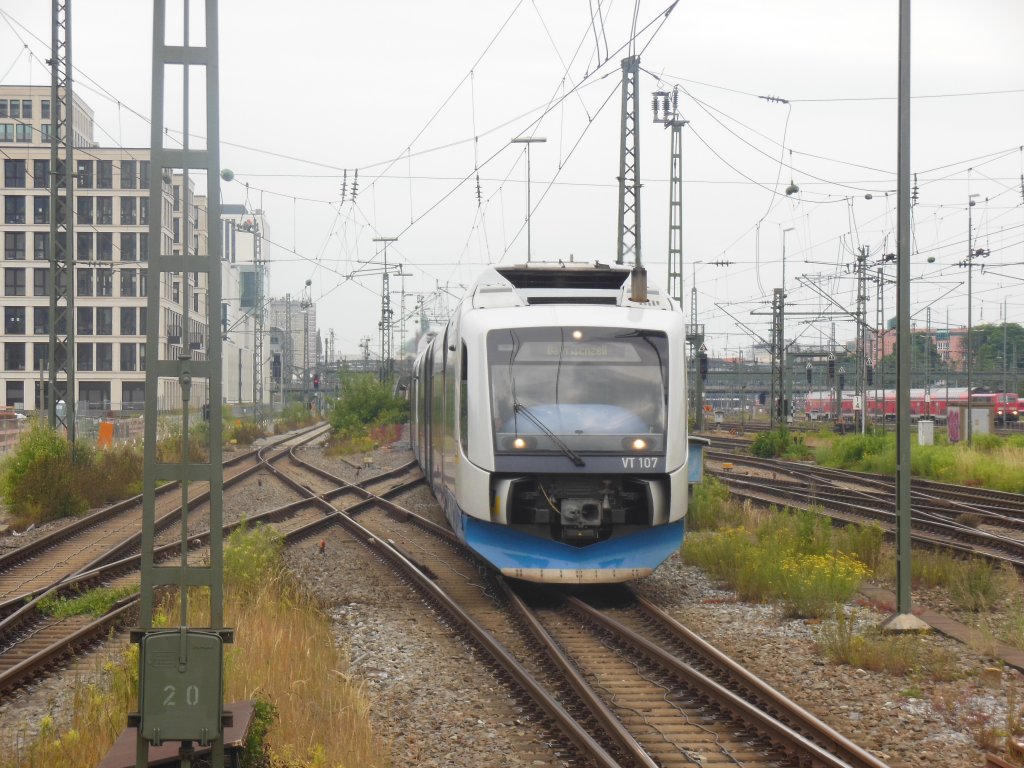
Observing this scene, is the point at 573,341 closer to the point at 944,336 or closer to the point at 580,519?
the point at 580,519

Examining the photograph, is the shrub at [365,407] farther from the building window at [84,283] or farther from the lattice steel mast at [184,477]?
the lattice steel mast at [184,477]

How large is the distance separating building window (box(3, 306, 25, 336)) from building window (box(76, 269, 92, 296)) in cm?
364

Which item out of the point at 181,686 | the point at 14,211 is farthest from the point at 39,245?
the point at 181,686

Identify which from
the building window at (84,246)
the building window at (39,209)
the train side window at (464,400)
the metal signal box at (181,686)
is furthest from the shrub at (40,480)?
the building window at (39,209)

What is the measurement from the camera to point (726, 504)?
60.1ft

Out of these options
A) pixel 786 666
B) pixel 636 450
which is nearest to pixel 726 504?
pixel 636 450

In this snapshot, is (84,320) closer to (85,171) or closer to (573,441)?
(85,171)

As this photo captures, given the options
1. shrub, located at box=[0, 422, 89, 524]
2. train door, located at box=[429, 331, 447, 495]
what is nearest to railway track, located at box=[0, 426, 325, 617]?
shrub, located at box=[0, 422, 89, 524]

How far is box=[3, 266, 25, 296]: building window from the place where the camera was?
210ft

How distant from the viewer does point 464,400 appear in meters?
11.5

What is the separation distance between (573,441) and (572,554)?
1134mm

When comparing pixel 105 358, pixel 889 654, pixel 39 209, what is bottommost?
pixel 889 654

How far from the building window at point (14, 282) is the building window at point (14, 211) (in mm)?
2907

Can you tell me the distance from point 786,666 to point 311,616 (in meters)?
4.08
